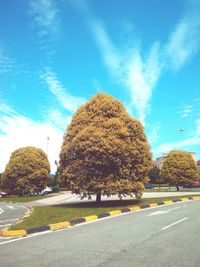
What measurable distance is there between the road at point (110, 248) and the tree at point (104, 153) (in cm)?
861

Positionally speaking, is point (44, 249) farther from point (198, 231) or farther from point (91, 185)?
point (91, 185)

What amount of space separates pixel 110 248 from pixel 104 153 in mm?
11749

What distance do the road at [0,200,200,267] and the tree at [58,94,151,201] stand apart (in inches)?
339

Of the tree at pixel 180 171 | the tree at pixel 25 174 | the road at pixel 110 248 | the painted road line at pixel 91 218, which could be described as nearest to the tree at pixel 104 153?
the painted road line at pixel 91 218

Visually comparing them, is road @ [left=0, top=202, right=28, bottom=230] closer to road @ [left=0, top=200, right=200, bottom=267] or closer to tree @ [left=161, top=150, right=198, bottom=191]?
road @ [left=0, top=200, right=200, bottom=267]

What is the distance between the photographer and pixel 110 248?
7445mm

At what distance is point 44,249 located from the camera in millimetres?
7512

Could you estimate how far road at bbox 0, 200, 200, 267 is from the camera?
6.22 meters

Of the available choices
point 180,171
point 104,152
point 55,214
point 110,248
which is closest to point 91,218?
point 55,214

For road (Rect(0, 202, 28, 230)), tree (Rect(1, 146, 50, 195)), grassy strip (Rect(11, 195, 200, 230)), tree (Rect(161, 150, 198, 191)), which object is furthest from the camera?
tree (Rect(161, 150, 198, 191))

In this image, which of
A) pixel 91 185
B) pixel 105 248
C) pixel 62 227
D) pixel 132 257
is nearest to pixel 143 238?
pixel 105 248

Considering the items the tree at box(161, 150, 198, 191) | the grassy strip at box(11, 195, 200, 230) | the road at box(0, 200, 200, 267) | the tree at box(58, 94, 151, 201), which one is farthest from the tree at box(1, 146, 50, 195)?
the road at box(0, 200, 200, 267)

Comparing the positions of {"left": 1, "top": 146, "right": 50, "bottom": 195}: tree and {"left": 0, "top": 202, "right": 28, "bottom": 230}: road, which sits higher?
{"left": 1, "top": 146, "right": 50, "bottom": 195}: tree

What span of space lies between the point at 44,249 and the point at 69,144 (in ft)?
43.8
